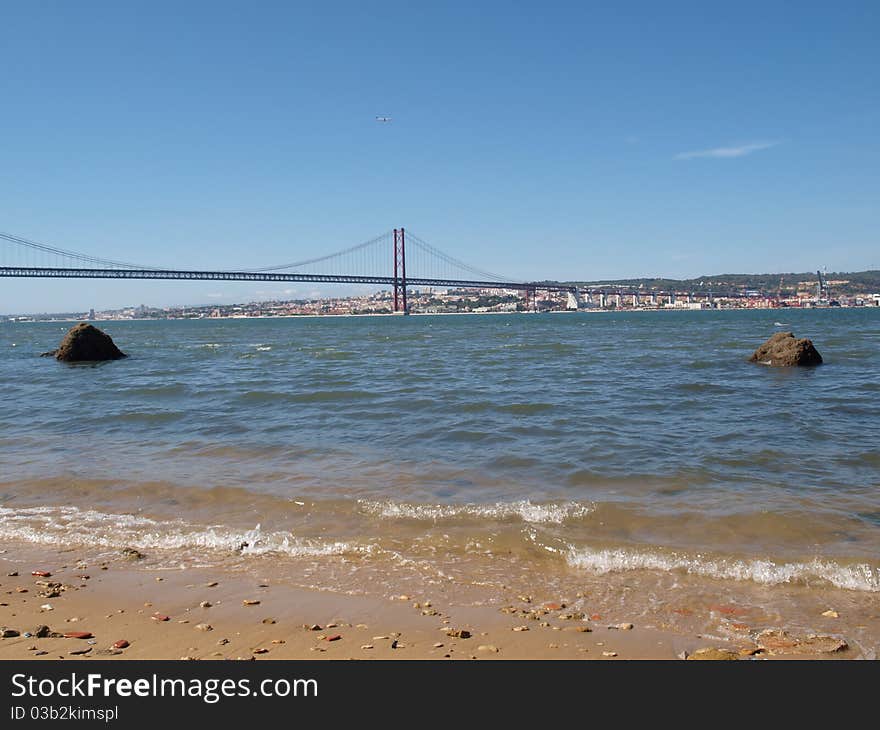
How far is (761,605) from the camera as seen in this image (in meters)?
4.46

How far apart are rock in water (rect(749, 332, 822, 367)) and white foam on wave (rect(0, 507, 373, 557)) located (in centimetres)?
1904

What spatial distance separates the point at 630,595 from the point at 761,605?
876mm

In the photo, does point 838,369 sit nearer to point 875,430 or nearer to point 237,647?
point 875,430

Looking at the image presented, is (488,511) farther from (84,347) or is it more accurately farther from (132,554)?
(84,347)

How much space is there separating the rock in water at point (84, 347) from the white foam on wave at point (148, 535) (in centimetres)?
2477

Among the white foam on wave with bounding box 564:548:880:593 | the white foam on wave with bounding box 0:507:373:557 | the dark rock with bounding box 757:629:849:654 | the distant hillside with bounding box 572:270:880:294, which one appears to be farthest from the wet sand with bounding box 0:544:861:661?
the distant hillside with bounding box 572:270:880:294

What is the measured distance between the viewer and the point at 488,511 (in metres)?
6.59

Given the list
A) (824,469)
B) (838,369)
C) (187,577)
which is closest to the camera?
(187,577)

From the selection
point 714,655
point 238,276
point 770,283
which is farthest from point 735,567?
point 770,283

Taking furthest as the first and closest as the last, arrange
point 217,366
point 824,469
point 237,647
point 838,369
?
point 217,366
point 838,369
point 824,469
point 237,647

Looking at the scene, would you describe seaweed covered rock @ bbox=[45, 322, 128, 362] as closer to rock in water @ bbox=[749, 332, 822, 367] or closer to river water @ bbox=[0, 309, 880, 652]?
river water @ bbox=[0, 309, 880, 652]

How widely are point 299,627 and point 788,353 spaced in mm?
20518

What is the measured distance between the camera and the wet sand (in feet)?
12.2
